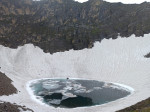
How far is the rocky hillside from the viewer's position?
4547 inches

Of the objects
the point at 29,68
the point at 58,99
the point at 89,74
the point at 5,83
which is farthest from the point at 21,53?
the point at 58,99

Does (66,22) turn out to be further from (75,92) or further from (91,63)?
(75,92)

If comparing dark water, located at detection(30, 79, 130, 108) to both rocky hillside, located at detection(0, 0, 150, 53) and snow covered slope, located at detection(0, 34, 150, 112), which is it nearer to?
snow covered slope, located at detection(0, 34, 150, 112)

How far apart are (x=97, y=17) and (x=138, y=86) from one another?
2557 inches

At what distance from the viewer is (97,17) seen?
131875mm

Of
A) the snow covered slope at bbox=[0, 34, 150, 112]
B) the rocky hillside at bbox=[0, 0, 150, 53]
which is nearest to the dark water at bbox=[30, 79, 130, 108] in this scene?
the snow covered slope at bbox=[0, 34, 150, 112]

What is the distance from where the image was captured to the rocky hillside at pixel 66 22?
116 m

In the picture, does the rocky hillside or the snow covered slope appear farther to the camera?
the rocky hillside

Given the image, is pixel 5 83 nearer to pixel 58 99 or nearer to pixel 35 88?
pixel 35 88

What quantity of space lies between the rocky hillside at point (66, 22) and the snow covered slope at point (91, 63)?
4767 millimetres

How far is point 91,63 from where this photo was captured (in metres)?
102

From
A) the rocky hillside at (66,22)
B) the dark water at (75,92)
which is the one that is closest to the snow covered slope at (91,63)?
the rocky hillside at (66,22)

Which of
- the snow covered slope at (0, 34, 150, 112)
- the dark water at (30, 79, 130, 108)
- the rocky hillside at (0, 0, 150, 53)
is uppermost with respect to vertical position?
the rocky hillside at (0, 0, 150, 53)

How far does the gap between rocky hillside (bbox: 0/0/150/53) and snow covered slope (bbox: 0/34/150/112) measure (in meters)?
4.77
